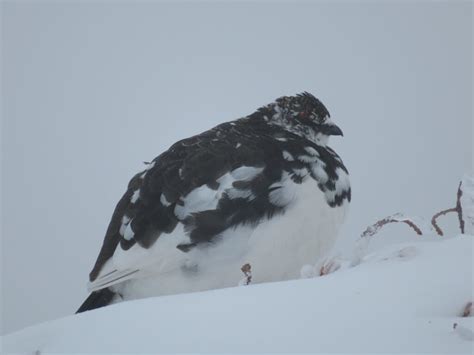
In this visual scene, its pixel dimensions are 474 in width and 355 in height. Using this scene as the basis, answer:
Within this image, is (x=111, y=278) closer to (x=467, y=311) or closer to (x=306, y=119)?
(x=306, y=119)

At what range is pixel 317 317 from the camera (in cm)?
186

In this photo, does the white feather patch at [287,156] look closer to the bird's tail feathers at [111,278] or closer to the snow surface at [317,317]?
the bird's tail feathers at [111,278]

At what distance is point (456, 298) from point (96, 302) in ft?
8.22

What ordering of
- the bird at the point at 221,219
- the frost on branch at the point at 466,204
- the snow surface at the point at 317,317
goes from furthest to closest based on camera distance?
the bird at the point at 221,219
the frost on branch at the point at 466,204
the snow surface at the point at 317,317

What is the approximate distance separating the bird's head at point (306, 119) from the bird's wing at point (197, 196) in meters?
0.68

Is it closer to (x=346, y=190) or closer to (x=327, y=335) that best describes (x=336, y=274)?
(x=327, y=335)

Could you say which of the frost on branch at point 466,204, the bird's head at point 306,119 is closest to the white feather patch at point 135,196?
the bird's head at point 306,119

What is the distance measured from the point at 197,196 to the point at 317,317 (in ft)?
5.61

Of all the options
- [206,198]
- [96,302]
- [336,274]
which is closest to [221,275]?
[206,198]

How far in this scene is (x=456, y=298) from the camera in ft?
6.02

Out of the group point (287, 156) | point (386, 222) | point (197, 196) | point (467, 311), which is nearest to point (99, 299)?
point (197, 196)

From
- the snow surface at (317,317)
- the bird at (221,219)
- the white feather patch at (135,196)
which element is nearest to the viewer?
the snow surface at (317,317)

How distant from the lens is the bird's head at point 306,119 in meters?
4.57

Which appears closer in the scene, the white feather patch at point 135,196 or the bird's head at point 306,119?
the white feather patch at point 135,196
